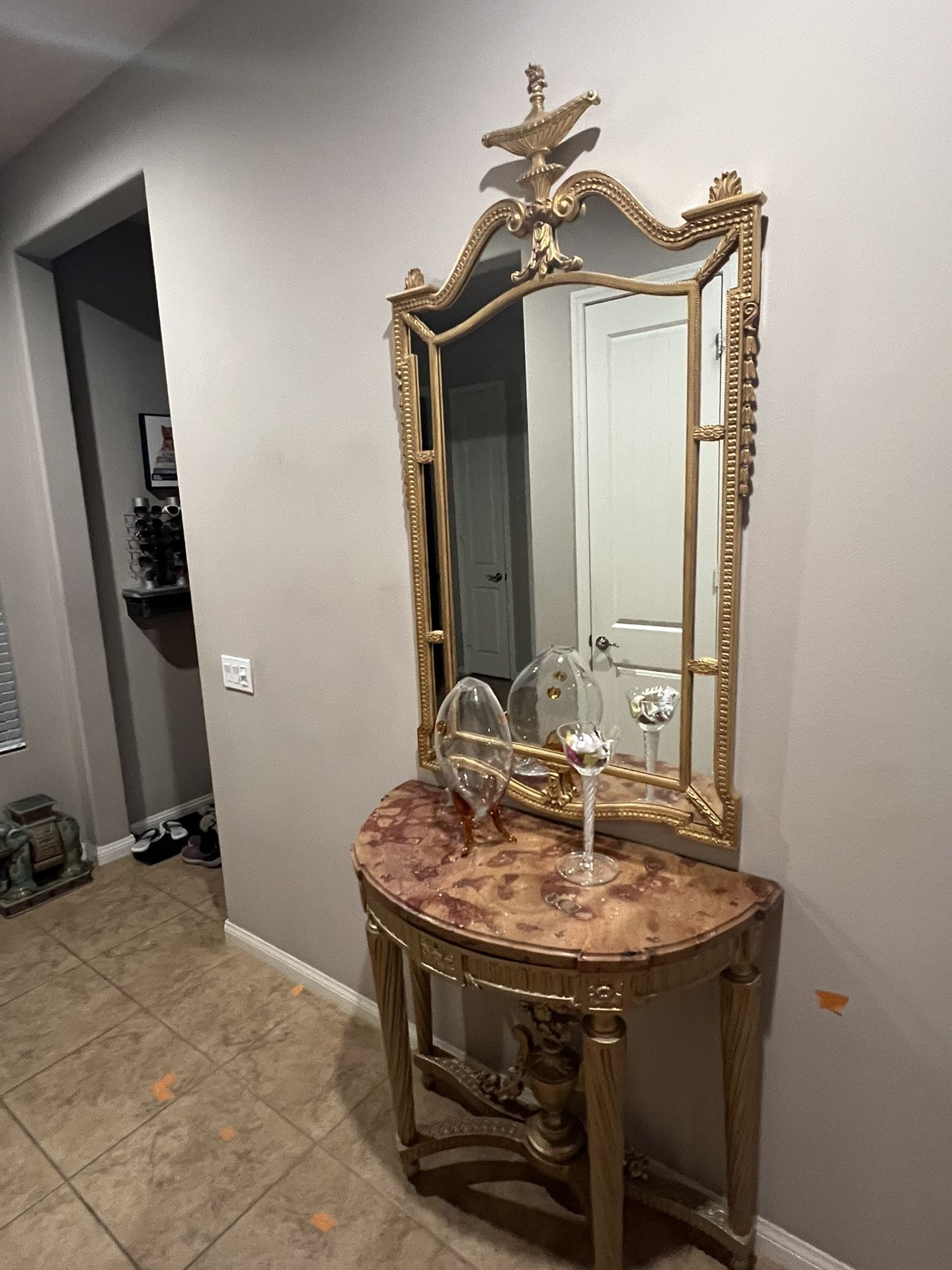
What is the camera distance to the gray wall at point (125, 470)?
9.70 ft

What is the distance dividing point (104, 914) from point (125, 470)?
1837mm

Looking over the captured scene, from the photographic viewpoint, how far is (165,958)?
2426 millimetres

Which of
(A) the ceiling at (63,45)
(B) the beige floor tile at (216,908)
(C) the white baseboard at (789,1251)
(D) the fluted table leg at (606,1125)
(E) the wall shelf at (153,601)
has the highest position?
(A) the ceiling at (63,45)

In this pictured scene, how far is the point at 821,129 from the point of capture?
1.04 m

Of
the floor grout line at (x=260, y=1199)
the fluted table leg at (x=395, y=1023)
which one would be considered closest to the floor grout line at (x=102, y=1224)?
the floor grout line at (x=260, y=1199)

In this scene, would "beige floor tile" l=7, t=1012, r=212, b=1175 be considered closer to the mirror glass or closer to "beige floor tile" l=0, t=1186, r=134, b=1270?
"beige floor tile" l=0, t=1186, r=134, b=1270

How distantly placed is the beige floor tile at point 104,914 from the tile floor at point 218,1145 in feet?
0.31

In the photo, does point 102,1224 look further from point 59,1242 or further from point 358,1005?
point 358,1005

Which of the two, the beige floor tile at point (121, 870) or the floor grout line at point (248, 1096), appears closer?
the floor grout line at point (248, 1096)

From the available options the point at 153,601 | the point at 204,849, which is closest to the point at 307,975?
the point at 204,849

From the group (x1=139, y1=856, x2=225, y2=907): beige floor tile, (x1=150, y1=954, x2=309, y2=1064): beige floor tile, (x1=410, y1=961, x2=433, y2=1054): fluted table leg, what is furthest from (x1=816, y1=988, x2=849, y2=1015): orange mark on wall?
(x1=139, y1=856, x2=225, y2=907): beige floor tile

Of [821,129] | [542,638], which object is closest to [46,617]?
[542,638]

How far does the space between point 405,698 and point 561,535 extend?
2.01 feet

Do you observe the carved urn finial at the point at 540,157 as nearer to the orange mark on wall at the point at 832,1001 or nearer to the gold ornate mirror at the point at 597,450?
the gold ornate mirror at the point at 597,450
